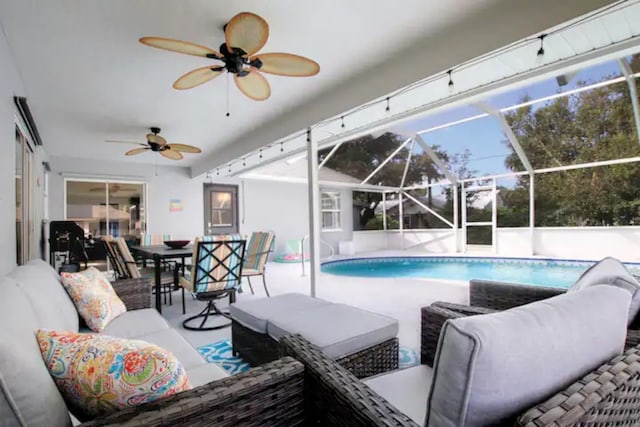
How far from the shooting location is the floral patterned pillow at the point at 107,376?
2.71 feet

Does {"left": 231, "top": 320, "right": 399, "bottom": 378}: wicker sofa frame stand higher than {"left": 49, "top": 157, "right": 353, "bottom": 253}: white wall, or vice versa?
{"left": 49, "top": 157, "right": 353, "bottom": 253}: white wall

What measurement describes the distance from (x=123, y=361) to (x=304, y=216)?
28.6 ft

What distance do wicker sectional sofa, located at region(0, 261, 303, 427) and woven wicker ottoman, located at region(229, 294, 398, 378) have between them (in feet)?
1.76

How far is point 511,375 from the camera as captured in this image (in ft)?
2.16

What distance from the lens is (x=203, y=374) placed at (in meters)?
1.40

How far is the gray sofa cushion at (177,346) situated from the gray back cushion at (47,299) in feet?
1.37

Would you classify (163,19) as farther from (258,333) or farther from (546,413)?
(546,413)

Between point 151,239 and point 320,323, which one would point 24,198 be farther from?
point 320,323

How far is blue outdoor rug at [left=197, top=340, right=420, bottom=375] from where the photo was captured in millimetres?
2346

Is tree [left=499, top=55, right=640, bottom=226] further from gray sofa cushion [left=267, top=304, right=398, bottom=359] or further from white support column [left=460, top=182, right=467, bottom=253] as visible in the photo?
gray sofa cushion [left=267, top=304, right=398, bottom=359]

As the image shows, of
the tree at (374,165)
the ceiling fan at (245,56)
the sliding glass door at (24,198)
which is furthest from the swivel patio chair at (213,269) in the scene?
the tree at (374,165)

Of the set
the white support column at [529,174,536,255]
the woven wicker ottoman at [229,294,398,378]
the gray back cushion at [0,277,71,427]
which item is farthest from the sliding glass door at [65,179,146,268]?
the white support column at [529,174,536,255]

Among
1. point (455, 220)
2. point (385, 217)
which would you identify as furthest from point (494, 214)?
point (385, 217)

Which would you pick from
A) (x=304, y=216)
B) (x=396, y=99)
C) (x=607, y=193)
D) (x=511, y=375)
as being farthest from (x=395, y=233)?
(x=511, y=375)
